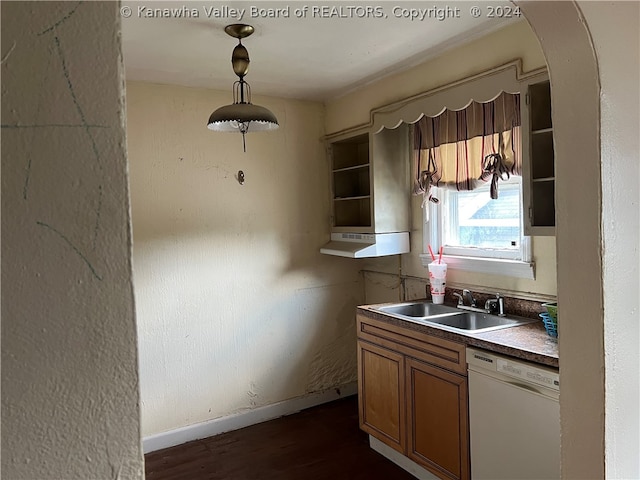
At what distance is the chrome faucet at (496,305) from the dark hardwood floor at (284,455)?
1077 millimetres

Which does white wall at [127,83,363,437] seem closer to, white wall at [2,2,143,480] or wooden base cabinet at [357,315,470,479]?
wooden base cabinet at [357,315,470,479]

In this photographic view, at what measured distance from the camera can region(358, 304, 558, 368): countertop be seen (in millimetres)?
2105

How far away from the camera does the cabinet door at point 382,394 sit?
287 cm

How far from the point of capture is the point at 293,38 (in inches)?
102

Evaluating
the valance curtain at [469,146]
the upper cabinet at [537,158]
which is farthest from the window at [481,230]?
the upper cabinet at [537,158]

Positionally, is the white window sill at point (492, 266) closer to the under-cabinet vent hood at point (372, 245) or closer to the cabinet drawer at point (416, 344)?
the under-cabinet vent hood at point (372, 245)

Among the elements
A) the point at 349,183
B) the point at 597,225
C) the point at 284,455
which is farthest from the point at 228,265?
the point at 597,225

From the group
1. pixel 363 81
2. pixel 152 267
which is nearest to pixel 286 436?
pixel 152 267

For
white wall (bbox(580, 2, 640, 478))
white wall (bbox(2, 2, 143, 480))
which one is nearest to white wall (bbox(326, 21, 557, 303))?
white wall (bbox(580, 2, 640, 478))

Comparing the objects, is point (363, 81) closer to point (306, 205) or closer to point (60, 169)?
point (306, 205)

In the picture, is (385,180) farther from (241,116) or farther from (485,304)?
(241,116)

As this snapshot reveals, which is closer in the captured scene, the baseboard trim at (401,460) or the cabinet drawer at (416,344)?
the cabinet drawer at (416,344)

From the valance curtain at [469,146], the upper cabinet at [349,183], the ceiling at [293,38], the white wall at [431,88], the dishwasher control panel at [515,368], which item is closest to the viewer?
the dishwasher control panel at [515,368]

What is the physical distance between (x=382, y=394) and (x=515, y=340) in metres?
1.00
